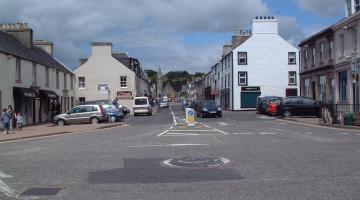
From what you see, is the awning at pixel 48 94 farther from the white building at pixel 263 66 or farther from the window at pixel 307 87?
the white building at pixel 263 66

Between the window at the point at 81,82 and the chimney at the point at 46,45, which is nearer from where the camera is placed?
the chimney at the point at 46,45

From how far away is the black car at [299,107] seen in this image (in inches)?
1537

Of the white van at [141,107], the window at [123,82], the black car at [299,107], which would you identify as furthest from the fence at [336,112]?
the window at [123,82]


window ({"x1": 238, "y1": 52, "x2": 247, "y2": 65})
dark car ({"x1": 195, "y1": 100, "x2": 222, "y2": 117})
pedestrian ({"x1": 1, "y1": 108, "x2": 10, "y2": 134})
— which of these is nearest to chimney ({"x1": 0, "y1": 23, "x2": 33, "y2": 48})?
dark car ({"x1": 195, "y1": 100, "x2": 222, "y2": 117})

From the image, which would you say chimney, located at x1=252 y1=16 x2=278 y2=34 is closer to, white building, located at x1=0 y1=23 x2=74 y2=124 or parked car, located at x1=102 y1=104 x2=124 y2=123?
white building, located at x1=0 y1=23 x2=74 y2=124

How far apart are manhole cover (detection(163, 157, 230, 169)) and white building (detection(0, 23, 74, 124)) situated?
23532 mm

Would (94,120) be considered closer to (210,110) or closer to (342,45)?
(210,110)

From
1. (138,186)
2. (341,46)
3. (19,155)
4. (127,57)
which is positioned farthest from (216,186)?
(127,57)

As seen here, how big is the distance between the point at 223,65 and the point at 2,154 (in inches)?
2413

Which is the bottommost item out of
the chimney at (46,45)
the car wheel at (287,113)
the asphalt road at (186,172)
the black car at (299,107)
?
the asphalt road at (186,172)

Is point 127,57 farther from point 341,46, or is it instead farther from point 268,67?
point 341,46

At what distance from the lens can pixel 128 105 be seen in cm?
6612

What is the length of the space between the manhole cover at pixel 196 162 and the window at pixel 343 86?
26.6m

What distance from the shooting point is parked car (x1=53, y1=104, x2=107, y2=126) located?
38.3 metres
